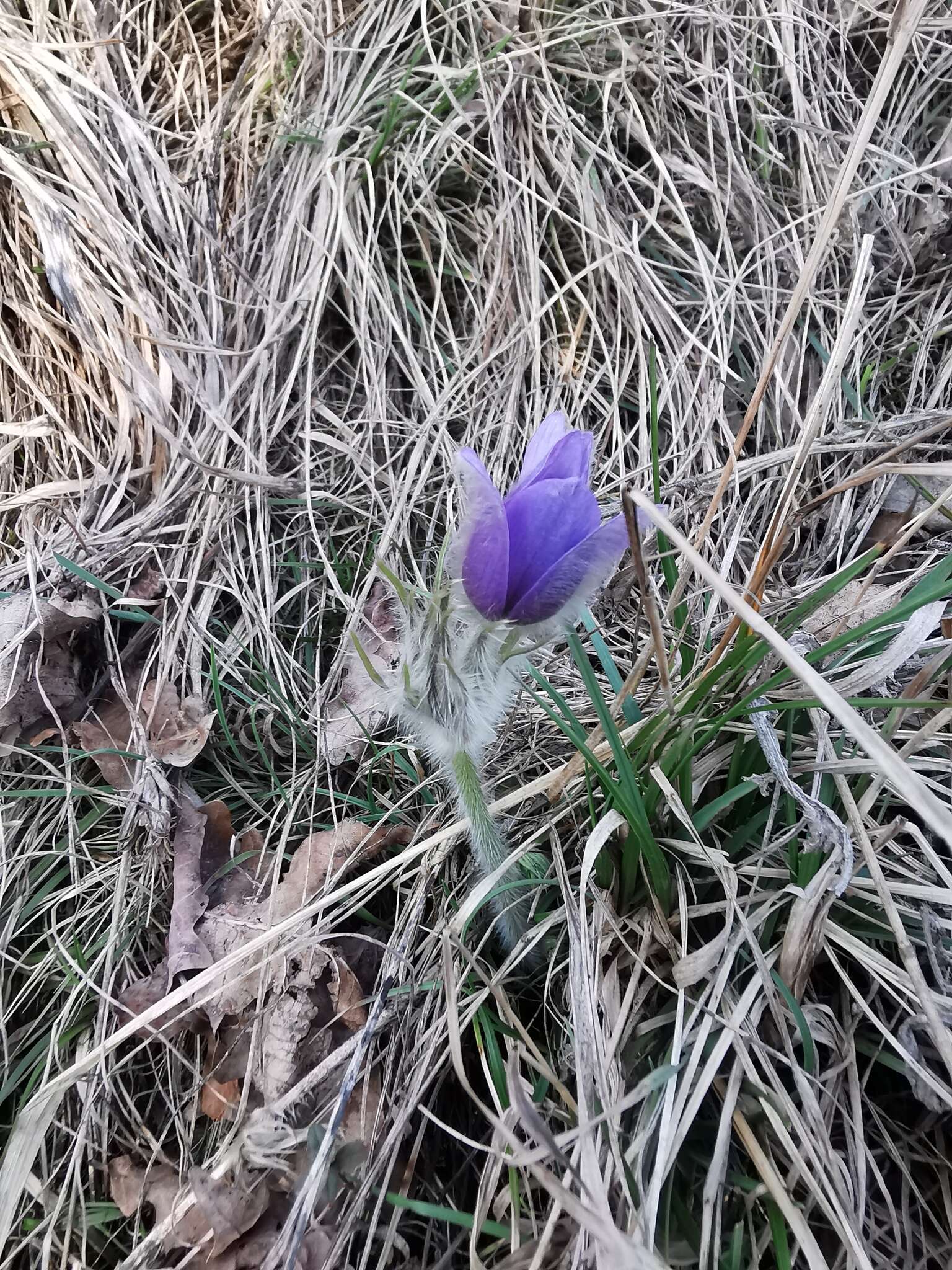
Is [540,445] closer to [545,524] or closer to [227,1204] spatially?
[545,524]

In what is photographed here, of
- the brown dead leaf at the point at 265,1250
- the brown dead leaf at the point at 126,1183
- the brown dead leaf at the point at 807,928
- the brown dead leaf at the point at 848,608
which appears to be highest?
the brown dead leaf at the point at 848,608

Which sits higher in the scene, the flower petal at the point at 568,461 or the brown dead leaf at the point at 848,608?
the flower petal at the point at 568,461

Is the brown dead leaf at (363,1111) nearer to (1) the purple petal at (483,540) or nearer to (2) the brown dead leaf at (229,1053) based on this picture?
(2) the brown dead leaf at (229,1053)

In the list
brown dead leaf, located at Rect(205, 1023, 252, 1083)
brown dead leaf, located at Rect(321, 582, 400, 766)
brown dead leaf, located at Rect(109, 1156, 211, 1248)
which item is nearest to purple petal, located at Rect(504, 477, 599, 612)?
brown dead leaf, located at Rect(321, 582, 400, 766)

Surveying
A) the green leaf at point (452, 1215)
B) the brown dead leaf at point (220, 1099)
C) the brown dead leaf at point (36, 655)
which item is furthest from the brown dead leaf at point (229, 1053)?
the brown dead leaf at point (36, 655)

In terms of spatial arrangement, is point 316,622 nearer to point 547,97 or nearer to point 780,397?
point 780,397

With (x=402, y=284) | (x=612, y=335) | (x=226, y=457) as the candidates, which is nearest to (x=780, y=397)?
(x=612, y=335)

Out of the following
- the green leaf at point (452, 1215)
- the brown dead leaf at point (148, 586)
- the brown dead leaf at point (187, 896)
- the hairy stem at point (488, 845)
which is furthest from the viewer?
the brown dead leaf at point (148, 586)

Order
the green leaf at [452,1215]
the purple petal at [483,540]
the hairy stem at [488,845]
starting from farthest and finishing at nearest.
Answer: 1. the hairy stem at [488,845]
2. the green leaf at [452,1215]
3. the purple petal at [483,540]

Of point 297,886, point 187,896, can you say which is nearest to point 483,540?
point 297,886
